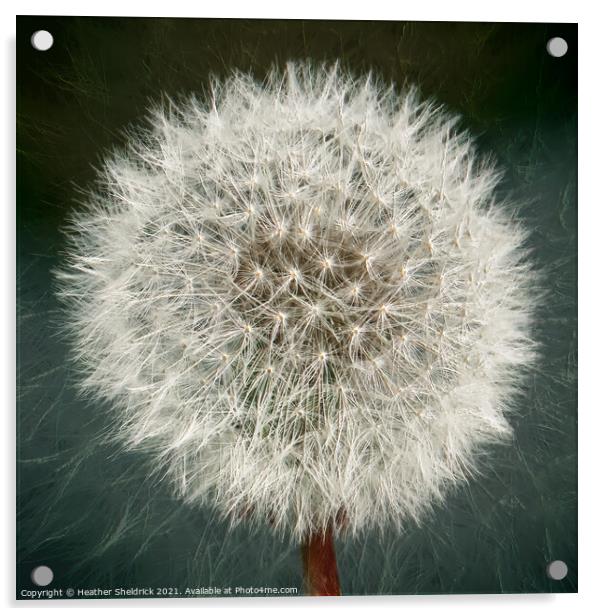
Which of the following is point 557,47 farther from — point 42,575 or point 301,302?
point 42,575

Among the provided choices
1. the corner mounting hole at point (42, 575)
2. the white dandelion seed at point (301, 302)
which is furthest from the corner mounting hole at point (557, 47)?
the corner mounting hole at point (42, 575)

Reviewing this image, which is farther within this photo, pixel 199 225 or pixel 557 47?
pixel 557 47

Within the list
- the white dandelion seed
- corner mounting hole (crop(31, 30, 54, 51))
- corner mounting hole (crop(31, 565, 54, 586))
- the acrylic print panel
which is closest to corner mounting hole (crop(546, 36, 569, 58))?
the acrylic print panel

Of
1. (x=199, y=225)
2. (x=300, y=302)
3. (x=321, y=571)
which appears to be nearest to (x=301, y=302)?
(x=300, y=302)

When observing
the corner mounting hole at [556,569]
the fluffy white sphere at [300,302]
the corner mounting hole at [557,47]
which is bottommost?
the corner mounting hole at [556,569]

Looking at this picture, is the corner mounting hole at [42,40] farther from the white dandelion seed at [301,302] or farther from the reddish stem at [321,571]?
the reddish stem at [321,571]
